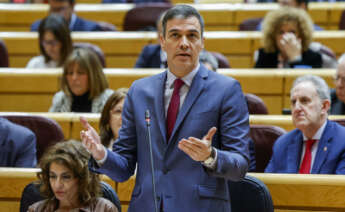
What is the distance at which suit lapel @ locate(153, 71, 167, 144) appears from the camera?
924 millimetres

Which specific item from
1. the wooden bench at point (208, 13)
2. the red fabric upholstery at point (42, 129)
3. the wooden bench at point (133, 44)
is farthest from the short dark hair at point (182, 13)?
the wooden bench at point (208, 13)

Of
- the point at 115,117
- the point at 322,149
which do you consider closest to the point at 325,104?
the point at 322,149

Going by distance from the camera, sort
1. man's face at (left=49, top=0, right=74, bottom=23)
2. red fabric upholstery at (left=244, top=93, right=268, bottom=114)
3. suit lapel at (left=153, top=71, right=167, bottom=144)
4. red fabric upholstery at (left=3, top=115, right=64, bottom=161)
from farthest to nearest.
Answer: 1. man's face at (left=49, top=0, right=74, bottom=23)
2. red fabric upholstery at (left=244, top=93, right=268, bottom=114)
3. red fabric upholstery at (left=3, top=115, right=64, bottom=161)
4. suit lapel at (left=153, top=71, right=167, bottom=144)

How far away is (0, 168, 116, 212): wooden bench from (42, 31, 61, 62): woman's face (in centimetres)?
110

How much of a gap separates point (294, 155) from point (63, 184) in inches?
23.5

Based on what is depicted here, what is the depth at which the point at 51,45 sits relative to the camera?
2391 mm

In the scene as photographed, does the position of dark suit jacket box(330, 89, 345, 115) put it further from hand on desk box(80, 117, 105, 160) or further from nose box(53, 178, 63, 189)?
hand on desk box(80, 117, 105, 160)

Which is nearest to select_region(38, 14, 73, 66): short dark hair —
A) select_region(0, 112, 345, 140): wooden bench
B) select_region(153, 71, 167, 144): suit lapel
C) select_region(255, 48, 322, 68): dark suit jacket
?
select_region(0, 112, 345, 140): wooden bench

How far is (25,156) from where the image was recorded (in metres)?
1.61

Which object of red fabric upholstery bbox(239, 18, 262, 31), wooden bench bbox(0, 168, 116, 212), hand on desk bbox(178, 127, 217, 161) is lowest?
wooden bench bbox(0, 168, 116, 212)

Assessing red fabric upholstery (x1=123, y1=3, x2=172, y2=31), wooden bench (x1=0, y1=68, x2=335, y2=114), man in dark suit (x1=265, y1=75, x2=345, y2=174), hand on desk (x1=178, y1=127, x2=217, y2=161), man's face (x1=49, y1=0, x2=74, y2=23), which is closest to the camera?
hand on desk (x1=178, y1=127, x2=217, y2=161)

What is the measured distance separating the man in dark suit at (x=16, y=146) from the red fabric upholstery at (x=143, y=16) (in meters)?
1.38

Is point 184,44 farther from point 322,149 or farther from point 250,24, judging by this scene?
point 250,24

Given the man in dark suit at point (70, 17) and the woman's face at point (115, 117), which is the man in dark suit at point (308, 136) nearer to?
the woman's face at point (115, 117)
